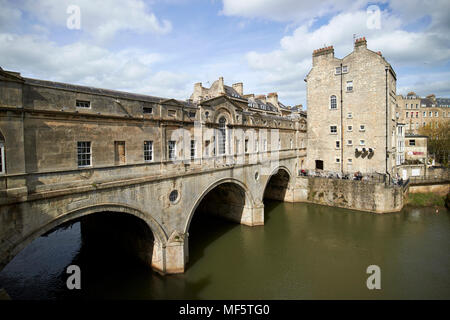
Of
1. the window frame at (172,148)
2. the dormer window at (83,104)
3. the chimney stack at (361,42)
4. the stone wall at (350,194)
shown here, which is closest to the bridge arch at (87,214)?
the window frame at (172,148)

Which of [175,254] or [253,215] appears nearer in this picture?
[175,254]

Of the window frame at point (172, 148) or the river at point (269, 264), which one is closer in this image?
the river at point (269, 264)

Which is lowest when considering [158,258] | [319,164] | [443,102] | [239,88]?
[158,258]

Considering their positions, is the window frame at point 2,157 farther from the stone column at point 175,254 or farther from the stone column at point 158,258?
the stone column at point 175,254

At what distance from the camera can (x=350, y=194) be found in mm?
26484

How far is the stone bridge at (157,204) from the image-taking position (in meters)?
8.94

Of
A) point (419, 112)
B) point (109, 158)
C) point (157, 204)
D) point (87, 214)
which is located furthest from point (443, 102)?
point (87, 214)

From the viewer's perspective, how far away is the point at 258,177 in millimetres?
22734

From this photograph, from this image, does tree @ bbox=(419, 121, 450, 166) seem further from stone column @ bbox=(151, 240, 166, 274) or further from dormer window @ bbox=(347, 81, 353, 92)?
stone column @ bbox=(151, 240, 166, 274)

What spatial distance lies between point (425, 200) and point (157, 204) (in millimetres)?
29190

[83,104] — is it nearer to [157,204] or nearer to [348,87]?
[157,204]
